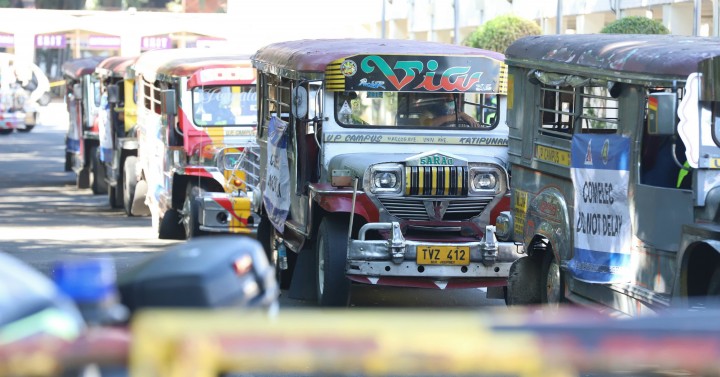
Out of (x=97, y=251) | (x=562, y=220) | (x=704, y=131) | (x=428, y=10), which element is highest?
(x=428, y=10)

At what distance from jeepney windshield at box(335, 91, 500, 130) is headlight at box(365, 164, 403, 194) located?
0.87m

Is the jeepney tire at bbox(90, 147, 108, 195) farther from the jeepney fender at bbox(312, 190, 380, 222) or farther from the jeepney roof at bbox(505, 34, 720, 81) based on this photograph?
the jeepney roof at bbox(505, 34, 720, 81)

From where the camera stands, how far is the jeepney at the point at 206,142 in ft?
49.2

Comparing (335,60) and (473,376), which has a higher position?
(335,60)

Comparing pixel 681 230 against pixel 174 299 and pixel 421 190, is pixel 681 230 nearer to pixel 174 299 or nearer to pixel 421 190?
pixel 421 190

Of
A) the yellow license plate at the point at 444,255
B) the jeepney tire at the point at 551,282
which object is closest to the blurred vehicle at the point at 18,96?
the yellow license plate at the point at 444,255

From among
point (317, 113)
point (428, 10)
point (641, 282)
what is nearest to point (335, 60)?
point (317, 113)

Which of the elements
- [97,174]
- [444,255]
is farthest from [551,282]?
[97,174]

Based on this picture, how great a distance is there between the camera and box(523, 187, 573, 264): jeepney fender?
9117 mm

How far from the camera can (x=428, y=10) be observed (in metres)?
47.5

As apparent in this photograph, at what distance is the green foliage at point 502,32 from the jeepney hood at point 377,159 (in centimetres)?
1946

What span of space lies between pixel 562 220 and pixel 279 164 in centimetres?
361

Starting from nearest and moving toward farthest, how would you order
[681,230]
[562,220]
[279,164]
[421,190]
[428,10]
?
[681,230], [562,220], [421,190], [279,164], [428,10]

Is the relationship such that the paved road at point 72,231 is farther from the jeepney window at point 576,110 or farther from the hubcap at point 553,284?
the jeepney window at point 576,110
